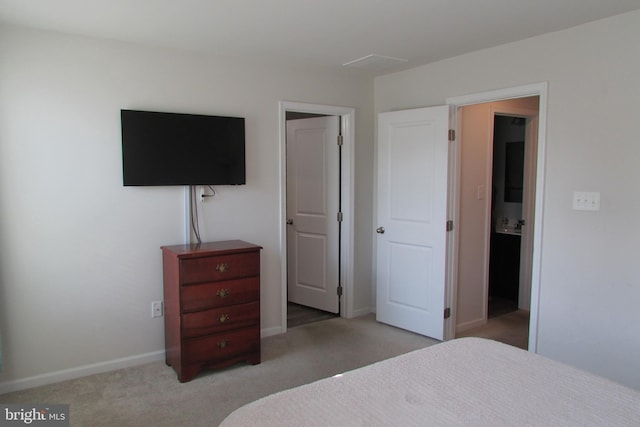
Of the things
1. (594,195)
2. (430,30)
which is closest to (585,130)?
(594,195)

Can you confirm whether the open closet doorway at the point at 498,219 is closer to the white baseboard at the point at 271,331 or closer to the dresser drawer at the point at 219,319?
the white baseboard at the point at 271,331

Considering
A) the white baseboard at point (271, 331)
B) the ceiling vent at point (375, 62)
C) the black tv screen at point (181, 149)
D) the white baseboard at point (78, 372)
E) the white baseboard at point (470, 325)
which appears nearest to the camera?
the white baseboard at point (78, 372)

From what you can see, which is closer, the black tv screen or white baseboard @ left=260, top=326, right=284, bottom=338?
the black tv screen

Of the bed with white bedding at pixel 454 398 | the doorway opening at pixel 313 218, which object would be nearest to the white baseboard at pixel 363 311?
the doorway opening at pixel 313 218

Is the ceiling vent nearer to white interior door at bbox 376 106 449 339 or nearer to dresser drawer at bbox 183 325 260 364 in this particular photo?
white interior door at bbox 376 106 449 339

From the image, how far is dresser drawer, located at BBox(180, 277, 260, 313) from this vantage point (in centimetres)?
305

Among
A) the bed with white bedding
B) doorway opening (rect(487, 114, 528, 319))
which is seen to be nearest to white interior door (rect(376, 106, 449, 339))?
doorway opening (rect(487, 114, 528, 319))

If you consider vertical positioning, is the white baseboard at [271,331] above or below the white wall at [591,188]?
below

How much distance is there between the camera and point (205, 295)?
3113 mm

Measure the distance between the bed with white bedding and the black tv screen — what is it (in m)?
2.11

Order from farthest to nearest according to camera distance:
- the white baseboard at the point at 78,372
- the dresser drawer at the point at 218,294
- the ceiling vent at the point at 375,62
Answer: the ceiling vent at the point at 375,62 < the dresser drawer at the point at 218,294 < the white baseboard at the point at 78,372

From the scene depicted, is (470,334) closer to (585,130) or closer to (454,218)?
(454,218)

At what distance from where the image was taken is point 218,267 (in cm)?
316

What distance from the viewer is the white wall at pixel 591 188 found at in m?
2.68
